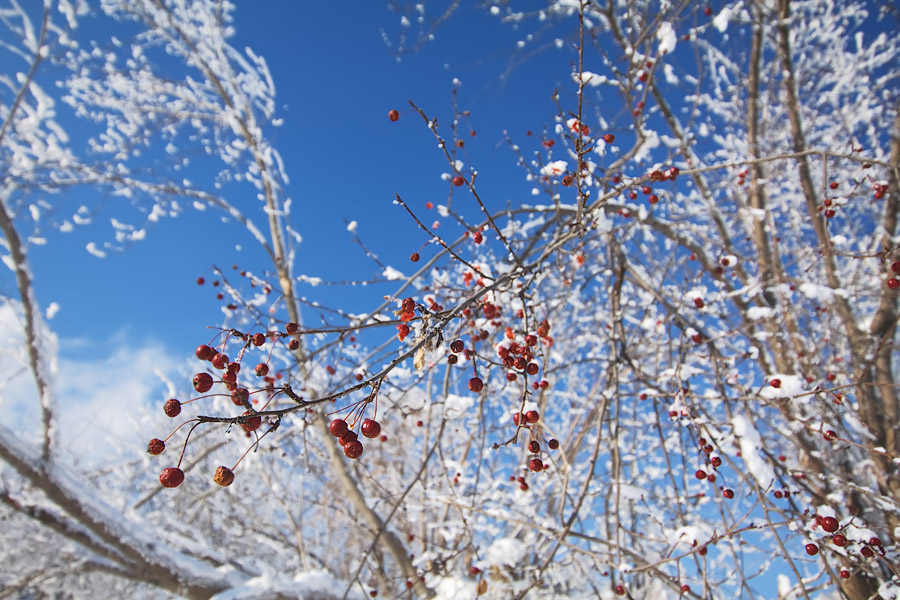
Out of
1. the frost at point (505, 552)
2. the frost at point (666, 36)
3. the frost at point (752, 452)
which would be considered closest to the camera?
the frost at point (752, 452)

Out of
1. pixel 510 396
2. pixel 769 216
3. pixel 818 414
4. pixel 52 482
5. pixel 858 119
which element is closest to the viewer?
pixel 52 482

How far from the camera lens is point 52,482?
8.47ft

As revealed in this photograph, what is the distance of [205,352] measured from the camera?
3.65ft

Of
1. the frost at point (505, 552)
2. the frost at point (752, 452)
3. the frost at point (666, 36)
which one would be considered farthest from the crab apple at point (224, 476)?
the frost at point (666, 36)

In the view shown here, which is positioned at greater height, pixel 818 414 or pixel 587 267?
pixel 587 267

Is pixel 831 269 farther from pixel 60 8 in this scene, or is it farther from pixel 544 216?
pixel 60 8

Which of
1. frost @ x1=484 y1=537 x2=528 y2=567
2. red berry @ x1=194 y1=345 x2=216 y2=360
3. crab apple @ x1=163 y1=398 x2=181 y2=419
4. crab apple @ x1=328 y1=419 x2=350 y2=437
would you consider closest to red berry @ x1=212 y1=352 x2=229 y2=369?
red berry @ x1=194 y1=345 x2=216 y2=360

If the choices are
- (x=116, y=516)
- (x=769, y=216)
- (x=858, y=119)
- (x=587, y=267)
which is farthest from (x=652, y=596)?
(x=858, y=119)

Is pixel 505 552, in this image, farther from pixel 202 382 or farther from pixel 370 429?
pixel 202 382

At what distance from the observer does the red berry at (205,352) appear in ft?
3.63

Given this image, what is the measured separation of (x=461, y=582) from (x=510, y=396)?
281 cm

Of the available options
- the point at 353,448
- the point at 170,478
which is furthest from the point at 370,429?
the point at 170,478

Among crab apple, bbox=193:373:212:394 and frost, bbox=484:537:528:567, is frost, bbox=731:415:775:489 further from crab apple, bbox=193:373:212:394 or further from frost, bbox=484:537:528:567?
crab apple, bbox=193:373:212:394

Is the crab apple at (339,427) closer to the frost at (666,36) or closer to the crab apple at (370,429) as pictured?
the crab apple at (370,429)
